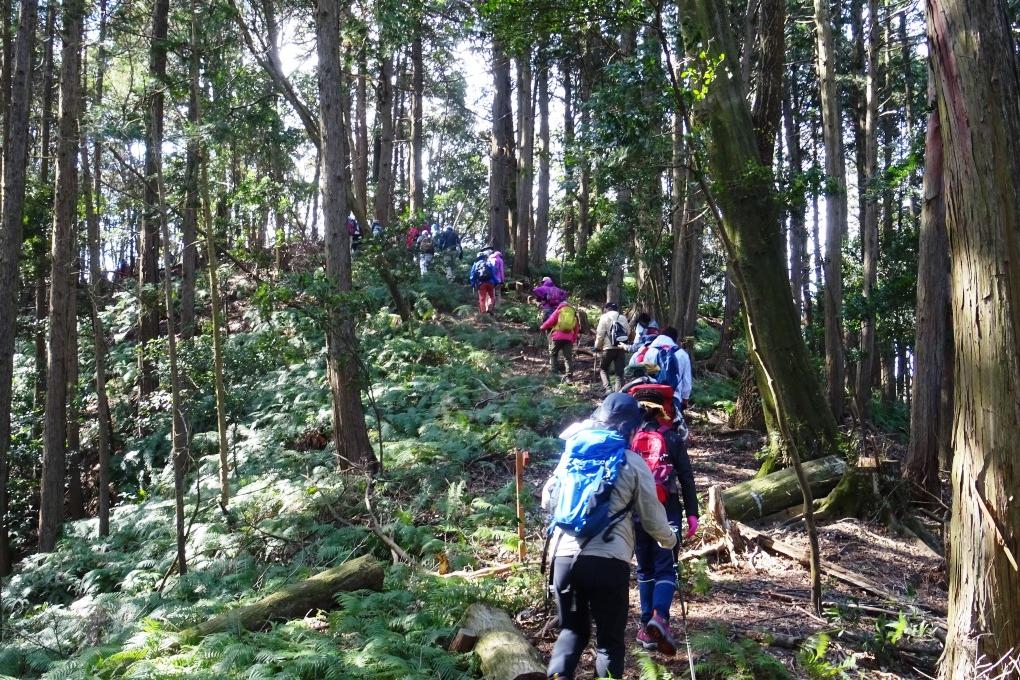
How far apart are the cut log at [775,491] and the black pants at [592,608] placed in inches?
161

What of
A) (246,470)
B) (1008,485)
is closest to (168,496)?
(246,470)

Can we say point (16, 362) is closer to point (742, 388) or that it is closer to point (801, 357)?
point (742, 388)

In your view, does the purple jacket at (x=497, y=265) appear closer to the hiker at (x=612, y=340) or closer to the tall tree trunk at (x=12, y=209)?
the hiker at (x=612, y=340)

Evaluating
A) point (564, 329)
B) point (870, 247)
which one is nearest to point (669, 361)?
point (564, 329)

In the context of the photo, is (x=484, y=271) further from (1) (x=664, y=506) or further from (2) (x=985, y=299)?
(2) (x=985, y=299)

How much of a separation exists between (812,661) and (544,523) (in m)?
4.09

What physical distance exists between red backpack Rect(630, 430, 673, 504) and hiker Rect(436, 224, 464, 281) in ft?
57.0

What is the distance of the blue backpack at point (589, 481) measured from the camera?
426 centimetres

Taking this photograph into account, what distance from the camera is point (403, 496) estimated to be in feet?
34.7

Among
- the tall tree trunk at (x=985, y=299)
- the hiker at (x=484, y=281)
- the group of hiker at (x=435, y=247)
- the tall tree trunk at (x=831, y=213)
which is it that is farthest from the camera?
the group of hiker at (x=435, y=247)

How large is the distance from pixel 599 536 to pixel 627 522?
210 mm

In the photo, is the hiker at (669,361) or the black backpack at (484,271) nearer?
the hiker at (669,361)

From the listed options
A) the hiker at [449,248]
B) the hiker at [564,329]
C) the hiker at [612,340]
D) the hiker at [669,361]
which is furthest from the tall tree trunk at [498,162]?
the hiker at [669,361]

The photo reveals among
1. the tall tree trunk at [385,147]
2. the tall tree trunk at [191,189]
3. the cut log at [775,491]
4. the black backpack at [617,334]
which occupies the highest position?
the tall tree trunk at [385,147]
